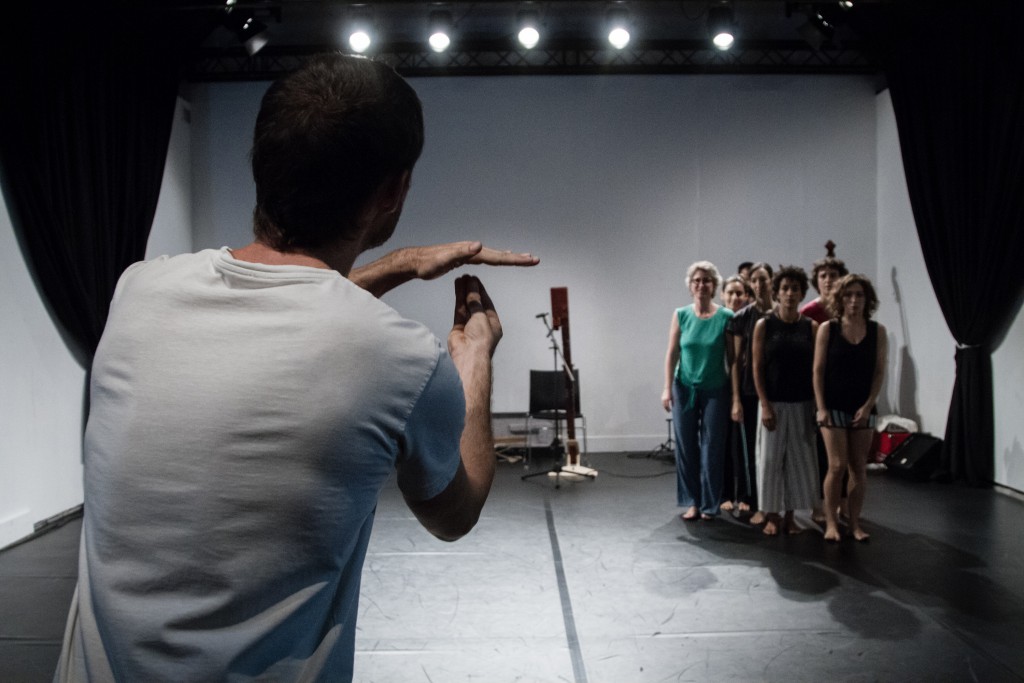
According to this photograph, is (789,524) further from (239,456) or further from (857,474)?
(239,456)

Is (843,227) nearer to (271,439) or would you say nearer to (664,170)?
(664,170)

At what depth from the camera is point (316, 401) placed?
2.25ft

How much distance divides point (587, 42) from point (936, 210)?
11.2 ft

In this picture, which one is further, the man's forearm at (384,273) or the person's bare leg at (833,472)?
the person's bare leg at (833,472)

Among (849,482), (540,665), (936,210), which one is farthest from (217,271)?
(936,210)

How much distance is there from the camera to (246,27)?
589 cm

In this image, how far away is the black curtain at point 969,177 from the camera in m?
5.29

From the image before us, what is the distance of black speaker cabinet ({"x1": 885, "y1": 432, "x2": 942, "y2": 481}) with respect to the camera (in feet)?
19.2

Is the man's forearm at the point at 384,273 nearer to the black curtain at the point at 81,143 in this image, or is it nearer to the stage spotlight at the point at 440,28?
the black curtain at the point at 81,143

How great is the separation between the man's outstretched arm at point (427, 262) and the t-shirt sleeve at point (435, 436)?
222mm

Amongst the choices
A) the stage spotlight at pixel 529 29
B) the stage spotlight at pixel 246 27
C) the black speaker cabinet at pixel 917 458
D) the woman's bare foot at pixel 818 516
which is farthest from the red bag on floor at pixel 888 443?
the stage spotlight at pixel 246 27

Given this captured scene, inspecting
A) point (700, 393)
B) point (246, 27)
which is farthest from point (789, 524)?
point (246, 27)

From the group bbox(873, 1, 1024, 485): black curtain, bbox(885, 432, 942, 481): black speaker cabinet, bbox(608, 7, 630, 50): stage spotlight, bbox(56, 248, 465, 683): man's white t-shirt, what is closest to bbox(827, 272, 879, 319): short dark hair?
bbox(873, 1, 1024, 485): black curtain

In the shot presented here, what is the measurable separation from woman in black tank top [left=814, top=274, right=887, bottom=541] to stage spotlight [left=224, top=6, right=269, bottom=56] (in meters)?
4.71
